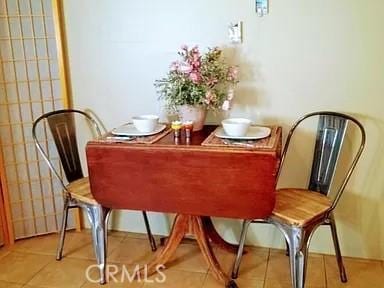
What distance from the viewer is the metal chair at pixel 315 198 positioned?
210cm

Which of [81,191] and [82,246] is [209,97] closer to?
[81,191]

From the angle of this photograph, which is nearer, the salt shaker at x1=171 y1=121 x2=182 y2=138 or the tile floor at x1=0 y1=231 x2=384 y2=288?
the salt shaker at x1=171 y1=121 x2=182 y2=138

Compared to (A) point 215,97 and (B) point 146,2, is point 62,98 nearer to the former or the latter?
(B) point 146,2

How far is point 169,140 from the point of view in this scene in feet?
7.36

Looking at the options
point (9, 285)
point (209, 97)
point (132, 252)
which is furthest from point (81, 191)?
point (209, 97)

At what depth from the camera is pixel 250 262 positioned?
262 cm

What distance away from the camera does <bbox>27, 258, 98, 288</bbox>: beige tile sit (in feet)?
8.07

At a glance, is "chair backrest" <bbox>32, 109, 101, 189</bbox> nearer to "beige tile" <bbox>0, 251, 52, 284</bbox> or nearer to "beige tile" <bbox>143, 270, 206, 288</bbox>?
"beige tile" <bbox>0, 251, 52, 284</bbox>

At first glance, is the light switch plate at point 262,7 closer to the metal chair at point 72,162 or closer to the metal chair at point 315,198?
the metal chair at point 315,198

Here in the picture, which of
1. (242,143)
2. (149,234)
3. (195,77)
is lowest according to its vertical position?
(149,234)

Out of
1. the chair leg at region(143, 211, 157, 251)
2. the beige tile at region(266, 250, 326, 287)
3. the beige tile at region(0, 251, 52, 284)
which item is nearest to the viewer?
the beige tile at region(266, 250, 326, 287)

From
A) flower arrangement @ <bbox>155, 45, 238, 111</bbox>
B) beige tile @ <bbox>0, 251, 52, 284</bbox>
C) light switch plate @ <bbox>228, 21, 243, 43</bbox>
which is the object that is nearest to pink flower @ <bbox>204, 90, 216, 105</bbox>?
flower arrangement @ <bbox>155, 45, 238, 111</bbox>

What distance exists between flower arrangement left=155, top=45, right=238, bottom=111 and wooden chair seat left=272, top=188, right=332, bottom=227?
601 millimetres

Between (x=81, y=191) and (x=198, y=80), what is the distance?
96 cm
